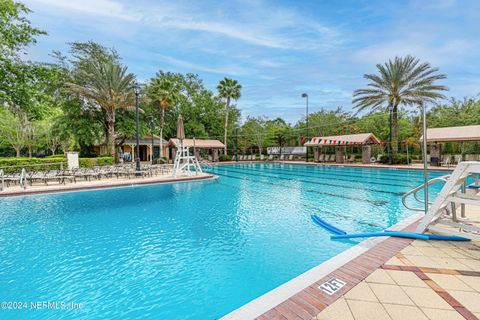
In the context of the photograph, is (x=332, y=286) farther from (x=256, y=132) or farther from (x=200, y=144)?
(x=256, y=132)

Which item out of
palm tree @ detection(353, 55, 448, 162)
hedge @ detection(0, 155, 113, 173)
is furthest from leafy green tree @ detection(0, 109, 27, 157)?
palm tree @ detection(353, 55, 448, 162)

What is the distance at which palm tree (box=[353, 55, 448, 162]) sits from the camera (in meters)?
21.3

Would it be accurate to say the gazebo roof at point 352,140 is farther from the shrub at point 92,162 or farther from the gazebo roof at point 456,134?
the shrub at point 92,162

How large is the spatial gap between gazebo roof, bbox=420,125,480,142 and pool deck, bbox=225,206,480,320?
20.3 meters

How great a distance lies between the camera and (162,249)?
5.05 m

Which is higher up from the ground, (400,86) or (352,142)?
(400,86)

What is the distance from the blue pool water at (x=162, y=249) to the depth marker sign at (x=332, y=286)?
987 mm

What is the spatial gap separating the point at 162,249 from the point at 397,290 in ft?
13.5

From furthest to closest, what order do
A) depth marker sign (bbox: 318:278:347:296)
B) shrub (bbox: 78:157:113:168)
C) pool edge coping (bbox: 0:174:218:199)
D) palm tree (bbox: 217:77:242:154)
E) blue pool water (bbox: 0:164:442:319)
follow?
palm tree (bbox: 217:77:242:154) → shrub (bbox: 78:157:113:168) → pool edge coping (bbox: 0:174:218:199) → blue pool water (bbox: 0:164:442:319) → depth marker sign (bbox: 318:278:347:296)

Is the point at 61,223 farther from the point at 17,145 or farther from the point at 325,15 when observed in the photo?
the point at 17,145

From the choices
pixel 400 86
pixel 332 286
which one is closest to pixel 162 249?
pixel 332 286

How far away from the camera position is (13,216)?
24.9 ft

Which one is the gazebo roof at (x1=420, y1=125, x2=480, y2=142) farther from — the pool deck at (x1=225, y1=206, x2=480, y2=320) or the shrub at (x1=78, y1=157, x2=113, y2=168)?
the shrub at (x1=78, y1=157, x2=113, y2=168)

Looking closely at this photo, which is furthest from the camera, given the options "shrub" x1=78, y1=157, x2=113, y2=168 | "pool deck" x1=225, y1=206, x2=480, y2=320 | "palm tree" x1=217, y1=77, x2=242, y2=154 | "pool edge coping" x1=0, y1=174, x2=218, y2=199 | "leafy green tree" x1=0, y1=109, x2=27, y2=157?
"palm tree" x1=217, y1=77, x2=242, y2=154
